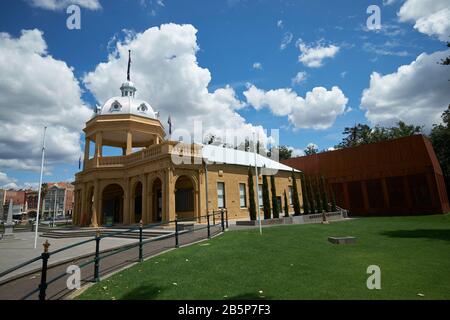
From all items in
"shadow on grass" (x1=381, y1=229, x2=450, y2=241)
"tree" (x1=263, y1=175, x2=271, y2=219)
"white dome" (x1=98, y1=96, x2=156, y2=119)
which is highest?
"white dome" (x1=98, y1=96, x2=156, y2=119)

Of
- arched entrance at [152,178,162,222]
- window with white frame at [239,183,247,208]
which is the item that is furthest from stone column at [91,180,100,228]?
window with white frame at [239,183,247,208]

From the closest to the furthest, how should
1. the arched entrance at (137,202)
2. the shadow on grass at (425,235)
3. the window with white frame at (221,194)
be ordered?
the shadow on grass at (425,235) → the window with white frame at (221,194) → the arched entrance at (137,202)

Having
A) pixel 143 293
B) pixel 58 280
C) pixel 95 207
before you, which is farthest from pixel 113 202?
pixel 143 293

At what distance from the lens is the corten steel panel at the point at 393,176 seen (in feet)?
85.9

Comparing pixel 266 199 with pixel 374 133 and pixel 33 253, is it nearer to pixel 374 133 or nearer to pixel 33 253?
pixel 33 253

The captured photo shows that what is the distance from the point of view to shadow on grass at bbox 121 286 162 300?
205 inches

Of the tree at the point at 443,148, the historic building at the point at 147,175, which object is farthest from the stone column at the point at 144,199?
the tree at the point at 443,148

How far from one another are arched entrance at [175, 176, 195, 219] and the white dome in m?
7.88

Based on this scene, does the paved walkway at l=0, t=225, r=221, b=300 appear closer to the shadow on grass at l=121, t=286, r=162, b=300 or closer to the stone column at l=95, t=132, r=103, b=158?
the shadow on grass at l=121, t=286, r=162, b=300

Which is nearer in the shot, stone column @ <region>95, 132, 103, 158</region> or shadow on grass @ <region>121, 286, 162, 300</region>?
shadow on grass @ <region>121, 286, 162, 300</region>

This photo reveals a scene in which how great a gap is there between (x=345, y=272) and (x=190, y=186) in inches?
643

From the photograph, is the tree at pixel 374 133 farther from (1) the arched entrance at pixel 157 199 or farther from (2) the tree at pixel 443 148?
(1) the arched entrance at pixel 157 199
